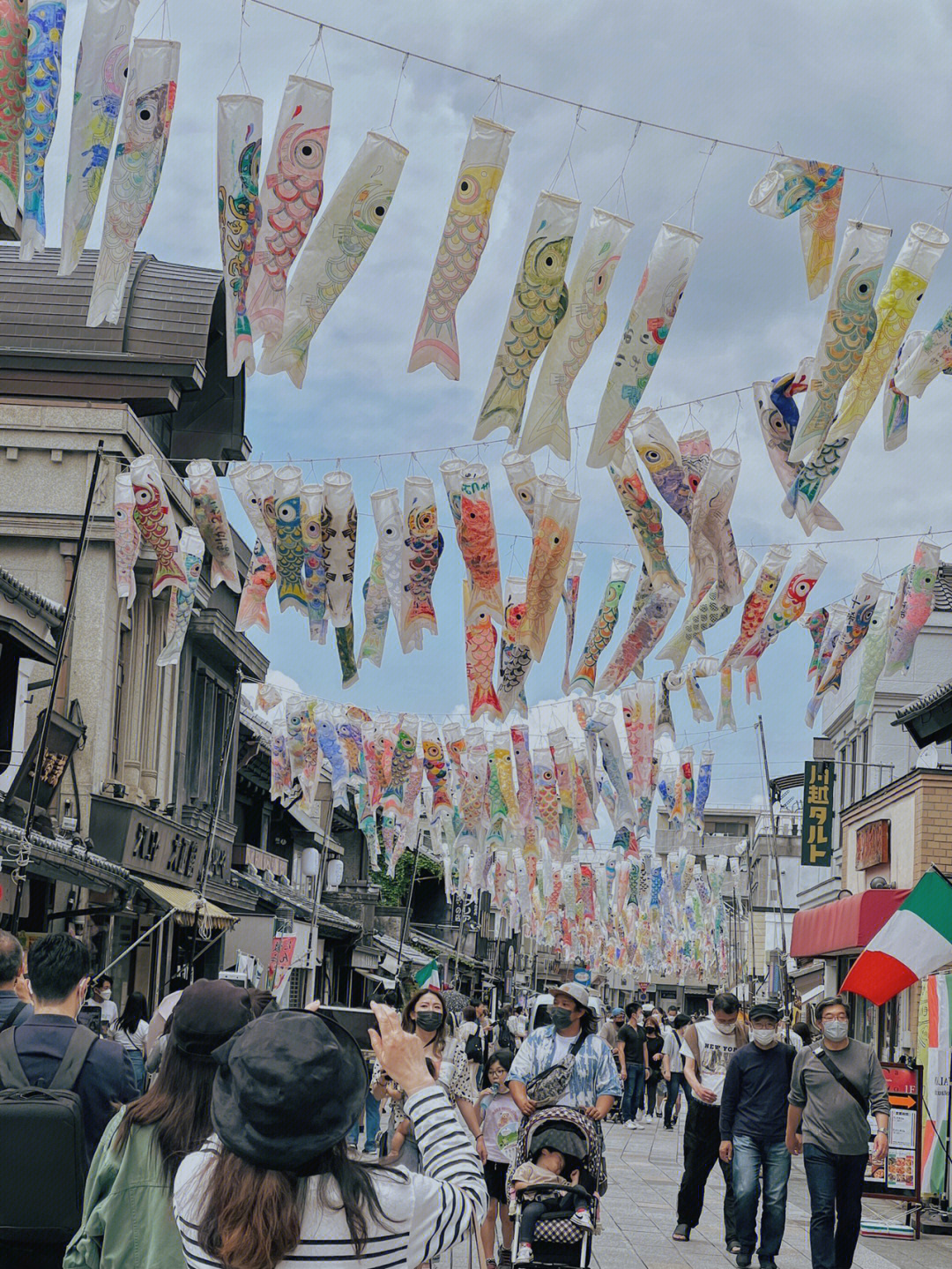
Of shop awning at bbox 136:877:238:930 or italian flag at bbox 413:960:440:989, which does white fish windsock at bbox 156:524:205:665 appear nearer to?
shop awning at bbox 136:877:238:930

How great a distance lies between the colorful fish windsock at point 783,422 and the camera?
469 inches

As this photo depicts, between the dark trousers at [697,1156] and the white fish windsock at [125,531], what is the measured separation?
34.1ft

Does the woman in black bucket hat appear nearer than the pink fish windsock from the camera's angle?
Yes

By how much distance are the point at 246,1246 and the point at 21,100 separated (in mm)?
7892

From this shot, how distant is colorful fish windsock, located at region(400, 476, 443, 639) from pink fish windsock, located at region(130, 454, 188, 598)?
454cm

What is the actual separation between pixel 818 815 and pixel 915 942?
833 inches

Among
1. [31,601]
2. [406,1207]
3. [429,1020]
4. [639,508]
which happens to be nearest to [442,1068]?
[429,1020]

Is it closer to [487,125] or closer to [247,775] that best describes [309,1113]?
[487,125]

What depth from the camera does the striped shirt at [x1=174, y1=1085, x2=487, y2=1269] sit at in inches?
112

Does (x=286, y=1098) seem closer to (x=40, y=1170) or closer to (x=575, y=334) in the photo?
(x=40, y=1170)

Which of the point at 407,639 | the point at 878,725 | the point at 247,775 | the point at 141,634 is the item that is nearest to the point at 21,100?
the point at 407,639

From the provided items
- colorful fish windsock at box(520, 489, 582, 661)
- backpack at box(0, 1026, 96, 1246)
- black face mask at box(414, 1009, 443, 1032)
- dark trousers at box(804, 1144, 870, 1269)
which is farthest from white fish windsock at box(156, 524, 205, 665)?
backpack at box(0, 1026, 96, 1246)

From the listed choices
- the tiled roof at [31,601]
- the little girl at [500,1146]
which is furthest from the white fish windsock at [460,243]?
the tiled roof at [31,601]

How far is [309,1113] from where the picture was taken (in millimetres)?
2789
